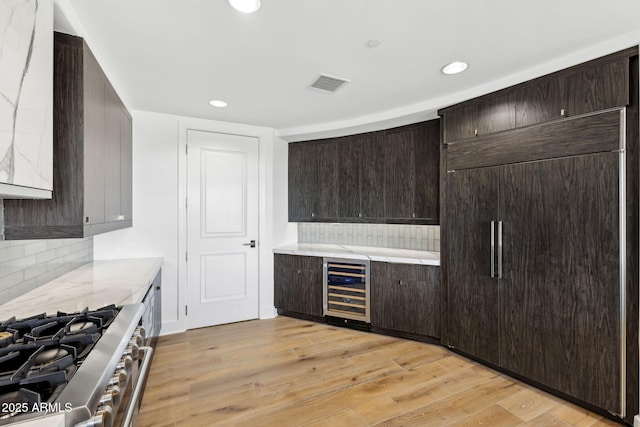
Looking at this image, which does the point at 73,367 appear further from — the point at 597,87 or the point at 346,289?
the point at 597,87

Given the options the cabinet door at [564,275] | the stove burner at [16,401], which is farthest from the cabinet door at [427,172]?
the stove burner at [16,401]

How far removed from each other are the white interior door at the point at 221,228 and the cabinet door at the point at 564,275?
2798 mm

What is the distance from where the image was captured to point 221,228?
3730 millimetres

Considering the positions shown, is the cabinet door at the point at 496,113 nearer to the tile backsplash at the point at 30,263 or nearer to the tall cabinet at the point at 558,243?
the tall cabinet at the point at 558,243

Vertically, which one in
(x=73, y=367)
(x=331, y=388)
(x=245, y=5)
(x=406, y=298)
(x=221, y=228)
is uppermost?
(x=245, y=5)

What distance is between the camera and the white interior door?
11.7ft

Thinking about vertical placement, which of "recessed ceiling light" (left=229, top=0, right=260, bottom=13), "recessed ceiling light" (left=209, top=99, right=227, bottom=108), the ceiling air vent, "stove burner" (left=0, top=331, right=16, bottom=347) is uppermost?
"recessed ceiling light" (left=209, top=99, right=227, bottom=108)

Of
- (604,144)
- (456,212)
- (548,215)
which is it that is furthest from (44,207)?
(604,144)

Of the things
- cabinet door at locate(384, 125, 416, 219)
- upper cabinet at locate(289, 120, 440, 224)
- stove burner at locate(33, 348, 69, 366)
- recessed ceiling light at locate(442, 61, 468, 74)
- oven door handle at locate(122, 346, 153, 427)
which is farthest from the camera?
cabinet door at locate(384, 125, 416, 219)

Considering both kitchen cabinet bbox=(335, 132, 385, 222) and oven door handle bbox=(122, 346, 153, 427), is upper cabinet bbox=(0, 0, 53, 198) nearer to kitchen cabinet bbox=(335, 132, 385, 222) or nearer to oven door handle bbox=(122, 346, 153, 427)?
oven door handle bbox=(122, 346, 153, 427)

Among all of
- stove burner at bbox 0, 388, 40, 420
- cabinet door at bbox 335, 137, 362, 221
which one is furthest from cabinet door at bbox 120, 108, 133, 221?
cabinet door at bbox 335, 137, 362, 221

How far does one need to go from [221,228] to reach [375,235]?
2017 millimetres

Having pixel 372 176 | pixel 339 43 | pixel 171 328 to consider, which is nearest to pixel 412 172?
pixel 372 176

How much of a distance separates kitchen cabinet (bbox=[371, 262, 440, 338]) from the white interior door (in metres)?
1.58
